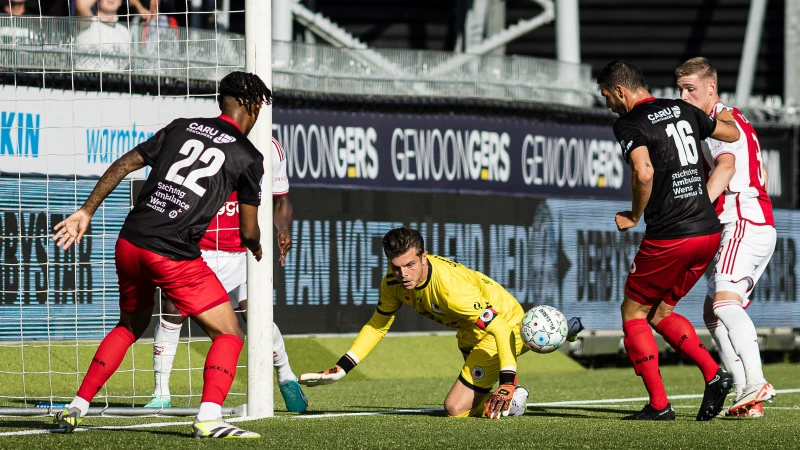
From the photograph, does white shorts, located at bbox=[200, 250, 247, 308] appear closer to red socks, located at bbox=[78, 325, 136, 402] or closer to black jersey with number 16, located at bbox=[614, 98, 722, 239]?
red socks, located at bbox=[78, 325, 136, 402]

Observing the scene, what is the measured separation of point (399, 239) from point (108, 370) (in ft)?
6.31

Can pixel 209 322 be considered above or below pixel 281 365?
above

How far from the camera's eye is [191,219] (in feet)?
21.4

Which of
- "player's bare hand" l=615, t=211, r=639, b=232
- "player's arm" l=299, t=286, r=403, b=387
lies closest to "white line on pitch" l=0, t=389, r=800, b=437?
"player's arm" l=299, t=286, r=403, b=387

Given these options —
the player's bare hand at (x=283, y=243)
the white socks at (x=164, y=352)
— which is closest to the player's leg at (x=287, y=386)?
the player's bare hand at (x=283, y=243)

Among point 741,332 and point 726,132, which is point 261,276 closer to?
point 726,132

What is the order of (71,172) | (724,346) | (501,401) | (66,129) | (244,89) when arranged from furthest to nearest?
(71,172), (66,129), (724,346), (501,401), (244,89)

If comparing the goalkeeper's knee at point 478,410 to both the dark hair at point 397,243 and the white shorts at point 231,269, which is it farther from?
the white shorts at point 231,269

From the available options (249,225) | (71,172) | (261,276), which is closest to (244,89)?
(249,225)

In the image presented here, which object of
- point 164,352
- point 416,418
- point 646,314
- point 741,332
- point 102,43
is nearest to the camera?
point 646,314

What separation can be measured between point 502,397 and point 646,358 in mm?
908

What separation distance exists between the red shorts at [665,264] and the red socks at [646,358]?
0.17m

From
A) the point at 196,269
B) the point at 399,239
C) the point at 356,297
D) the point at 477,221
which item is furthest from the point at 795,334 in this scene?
the point at 196,269

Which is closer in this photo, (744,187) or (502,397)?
(502,397)
